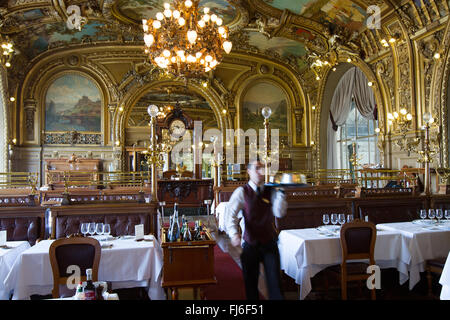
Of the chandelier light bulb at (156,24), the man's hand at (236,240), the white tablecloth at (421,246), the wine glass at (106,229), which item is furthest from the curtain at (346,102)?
the man's hand at (236,240)

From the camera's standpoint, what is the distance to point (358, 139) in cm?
1596

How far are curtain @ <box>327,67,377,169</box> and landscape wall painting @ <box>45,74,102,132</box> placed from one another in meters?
11.4

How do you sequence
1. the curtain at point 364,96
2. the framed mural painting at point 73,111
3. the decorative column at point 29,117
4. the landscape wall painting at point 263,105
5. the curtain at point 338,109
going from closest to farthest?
1. the curtain at point 364,96
2. the curtain at point 338,109
3. the decorative column at point 29,117
4. the framed mural painting at point 73,111
5. the landscape wall painting at point 263,105

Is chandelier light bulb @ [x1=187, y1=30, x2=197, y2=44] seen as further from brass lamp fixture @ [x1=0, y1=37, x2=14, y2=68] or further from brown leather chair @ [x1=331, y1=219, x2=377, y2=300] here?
brass lamp fixture @ [x1=0, y1=37, x2=14, y2=68]

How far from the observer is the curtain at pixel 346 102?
1423 centimetres

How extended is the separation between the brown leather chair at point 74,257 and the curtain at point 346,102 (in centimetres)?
1293

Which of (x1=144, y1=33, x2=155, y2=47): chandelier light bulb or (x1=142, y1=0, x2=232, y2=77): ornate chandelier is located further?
(x1=144, y1=33, x2=155, y2=47): chandelier light bulb

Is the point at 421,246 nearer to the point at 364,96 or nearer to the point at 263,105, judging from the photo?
the point at 364,96

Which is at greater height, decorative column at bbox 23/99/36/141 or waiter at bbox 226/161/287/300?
decorative column at bbox 23/99/36/141

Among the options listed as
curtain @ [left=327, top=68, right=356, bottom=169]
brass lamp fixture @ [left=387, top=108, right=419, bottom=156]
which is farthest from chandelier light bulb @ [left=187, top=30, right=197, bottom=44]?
curtain @ [left=327, top=68, right=356, bottom=169]

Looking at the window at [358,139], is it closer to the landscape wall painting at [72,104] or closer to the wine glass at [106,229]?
the landscape wall painting at [72,104]

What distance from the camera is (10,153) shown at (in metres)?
14.9

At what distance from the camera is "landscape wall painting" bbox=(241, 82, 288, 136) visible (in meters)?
18.0
